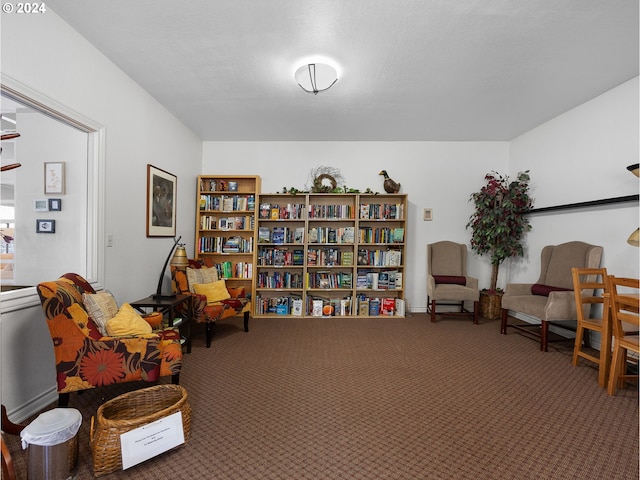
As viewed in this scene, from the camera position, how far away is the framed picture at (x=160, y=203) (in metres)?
3.31

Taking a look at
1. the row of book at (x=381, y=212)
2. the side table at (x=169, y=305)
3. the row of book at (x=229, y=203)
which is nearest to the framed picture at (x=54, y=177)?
the side table at (x=169, y=305)

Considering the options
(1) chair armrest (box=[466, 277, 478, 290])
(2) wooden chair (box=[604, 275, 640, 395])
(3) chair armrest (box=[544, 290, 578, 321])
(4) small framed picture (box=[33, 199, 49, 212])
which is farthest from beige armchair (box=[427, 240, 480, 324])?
(4) small framed picture (box=[33, 199, 49, 212])

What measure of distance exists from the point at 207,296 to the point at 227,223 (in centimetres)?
144

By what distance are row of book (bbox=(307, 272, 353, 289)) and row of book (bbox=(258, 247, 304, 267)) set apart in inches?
11.7

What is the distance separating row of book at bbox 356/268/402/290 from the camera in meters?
4.48

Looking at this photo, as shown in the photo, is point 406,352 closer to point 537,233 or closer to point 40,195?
point 537,233

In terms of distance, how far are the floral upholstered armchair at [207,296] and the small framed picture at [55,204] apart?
3.80 ft

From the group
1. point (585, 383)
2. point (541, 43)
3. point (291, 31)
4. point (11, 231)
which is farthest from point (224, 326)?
point (541, 43)

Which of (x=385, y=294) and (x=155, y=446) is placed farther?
(x=385, y=294)

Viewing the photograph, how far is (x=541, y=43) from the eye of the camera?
7.73 feet

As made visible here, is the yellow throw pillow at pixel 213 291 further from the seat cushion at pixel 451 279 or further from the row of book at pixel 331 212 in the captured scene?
the seat cushion at pixel 451 279

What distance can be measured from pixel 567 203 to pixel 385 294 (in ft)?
8.59

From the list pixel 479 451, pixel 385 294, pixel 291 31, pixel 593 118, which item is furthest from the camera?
pixel 385 294

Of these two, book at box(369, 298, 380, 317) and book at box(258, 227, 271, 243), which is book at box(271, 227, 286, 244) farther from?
book at box(369, 298, 380, 317)
